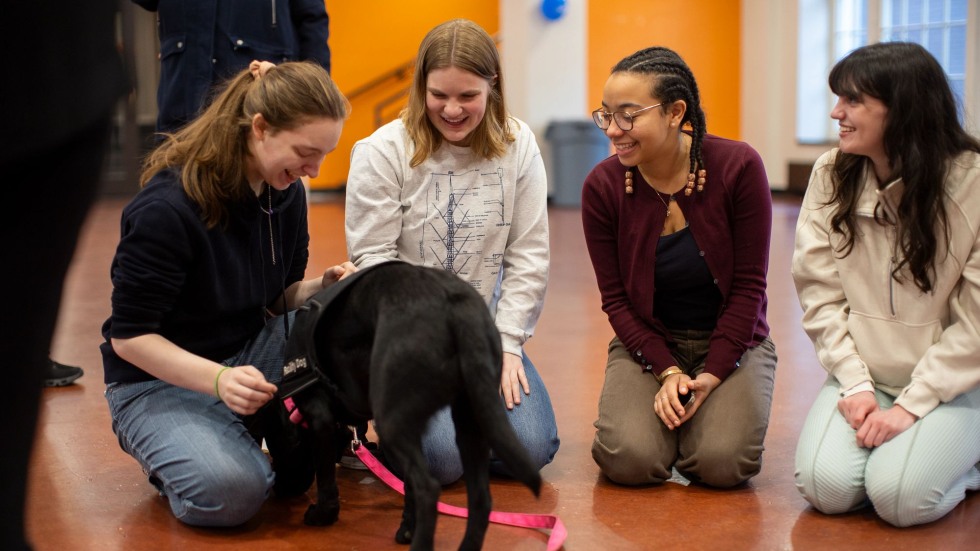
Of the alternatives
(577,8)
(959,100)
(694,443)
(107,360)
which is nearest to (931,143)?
(959,100)

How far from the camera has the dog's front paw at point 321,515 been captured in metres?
2.20

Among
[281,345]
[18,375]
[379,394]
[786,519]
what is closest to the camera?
[18,375]

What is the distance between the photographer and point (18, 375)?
90 centimetres

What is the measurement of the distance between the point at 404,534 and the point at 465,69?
1123 millimetres

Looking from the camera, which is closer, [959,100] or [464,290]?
[464,290]

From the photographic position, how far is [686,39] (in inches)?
408

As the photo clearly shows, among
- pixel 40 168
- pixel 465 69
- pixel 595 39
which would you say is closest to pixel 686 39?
pixel 595 39

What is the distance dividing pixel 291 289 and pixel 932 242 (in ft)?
5.07

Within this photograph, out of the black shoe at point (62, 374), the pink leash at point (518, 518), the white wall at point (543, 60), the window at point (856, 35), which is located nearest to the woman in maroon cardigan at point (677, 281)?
the pink leash at point (518, 518)

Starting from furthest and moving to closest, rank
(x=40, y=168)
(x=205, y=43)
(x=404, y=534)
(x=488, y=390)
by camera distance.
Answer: (x=205, y=43)
(x=404, y=534)
(x=488, y=390)
(x=40, y=168)

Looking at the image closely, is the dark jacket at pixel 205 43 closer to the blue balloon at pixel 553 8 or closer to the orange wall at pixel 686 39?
the blue balloon at pixel 553 8

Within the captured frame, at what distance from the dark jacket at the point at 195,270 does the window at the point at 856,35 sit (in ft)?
23.1

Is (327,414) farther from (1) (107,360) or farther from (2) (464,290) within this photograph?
(1) (107,360)

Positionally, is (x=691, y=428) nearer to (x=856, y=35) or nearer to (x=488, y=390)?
(x=488, y=390)
